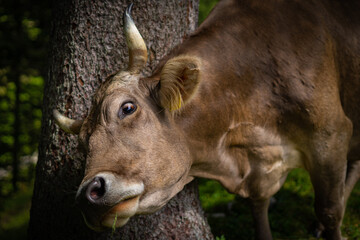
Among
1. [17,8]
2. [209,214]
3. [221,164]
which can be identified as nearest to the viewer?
[221,164]

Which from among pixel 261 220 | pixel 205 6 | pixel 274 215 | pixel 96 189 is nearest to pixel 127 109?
pixel 96 189

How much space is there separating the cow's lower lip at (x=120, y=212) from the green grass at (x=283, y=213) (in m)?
2.22

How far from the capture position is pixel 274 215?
199 inches

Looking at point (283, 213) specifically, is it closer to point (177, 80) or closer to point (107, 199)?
point (177, 80)

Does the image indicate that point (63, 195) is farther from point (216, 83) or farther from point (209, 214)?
point (209, 214)

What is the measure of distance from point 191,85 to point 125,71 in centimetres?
51

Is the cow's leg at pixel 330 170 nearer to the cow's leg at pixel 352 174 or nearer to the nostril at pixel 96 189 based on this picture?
the cow's leg at pixel 352 174

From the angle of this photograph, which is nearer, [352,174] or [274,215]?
[352,174]

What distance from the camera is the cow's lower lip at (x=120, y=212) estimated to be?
252 centimetres

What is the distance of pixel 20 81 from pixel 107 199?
6065 millimetres

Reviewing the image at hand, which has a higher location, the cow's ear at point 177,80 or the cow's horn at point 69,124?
Answer: the cow's ear at point 177,80

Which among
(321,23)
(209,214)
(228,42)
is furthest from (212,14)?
(209,214)

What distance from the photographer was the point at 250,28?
3.45 meters

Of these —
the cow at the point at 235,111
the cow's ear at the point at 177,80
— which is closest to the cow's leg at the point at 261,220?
the cow at the point at 235,111
